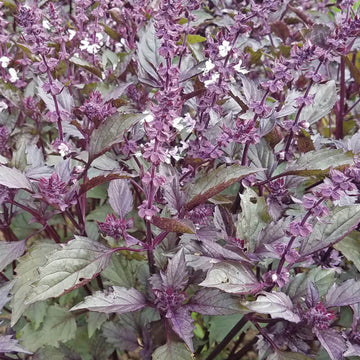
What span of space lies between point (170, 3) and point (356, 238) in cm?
107

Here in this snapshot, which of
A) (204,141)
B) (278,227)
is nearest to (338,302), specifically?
(278,227)

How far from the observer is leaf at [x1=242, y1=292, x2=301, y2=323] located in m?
1.15

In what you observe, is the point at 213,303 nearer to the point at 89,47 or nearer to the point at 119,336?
the point at 119,336

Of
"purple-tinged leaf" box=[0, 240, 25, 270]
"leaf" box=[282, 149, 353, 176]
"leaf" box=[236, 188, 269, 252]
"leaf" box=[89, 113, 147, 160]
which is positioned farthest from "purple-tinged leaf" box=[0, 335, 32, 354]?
"leaf" box=[282, 149, 353, 176]

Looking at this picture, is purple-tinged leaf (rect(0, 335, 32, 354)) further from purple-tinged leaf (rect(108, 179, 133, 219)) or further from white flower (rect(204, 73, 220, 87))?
white flower (rect(204, 73, 220, 87))

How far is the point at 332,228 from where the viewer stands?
1.34m

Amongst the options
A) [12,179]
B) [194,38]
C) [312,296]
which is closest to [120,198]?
[12,179]

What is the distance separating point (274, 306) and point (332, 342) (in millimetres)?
207

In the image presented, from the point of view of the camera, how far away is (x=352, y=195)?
141 centimetres

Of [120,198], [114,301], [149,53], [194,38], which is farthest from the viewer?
[194,38]

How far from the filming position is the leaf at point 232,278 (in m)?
1.15

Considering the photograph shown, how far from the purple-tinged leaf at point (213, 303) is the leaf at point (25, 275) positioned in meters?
0.50

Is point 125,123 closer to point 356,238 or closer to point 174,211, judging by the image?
point 174,211

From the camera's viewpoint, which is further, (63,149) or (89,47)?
(89,47)
